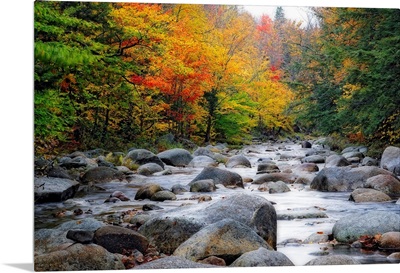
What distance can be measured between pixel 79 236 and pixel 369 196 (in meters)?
3.93

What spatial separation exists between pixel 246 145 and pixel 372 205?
1809 millimetres

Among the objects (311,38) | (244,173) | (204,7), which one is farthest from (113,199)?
(311,38)

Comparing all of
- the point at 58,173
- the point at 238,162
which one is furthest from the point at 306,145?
the point at 58,173

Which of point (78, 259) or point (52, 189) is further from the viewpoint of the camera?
point (52, 189)

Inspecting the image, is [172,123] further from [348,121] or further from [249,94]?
[348,121]

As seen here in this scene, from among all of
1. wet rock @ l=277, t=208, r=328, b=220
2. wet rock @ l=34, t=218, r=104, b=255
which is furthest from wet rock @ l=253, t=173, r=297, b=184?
wet rock @ l=34, t=218, r=104, b=255

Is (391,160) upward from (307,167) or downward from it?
upward

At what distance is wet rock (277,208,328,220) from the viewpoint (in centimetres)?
742

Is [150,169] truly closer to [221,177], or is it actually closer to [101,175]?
[101,175]

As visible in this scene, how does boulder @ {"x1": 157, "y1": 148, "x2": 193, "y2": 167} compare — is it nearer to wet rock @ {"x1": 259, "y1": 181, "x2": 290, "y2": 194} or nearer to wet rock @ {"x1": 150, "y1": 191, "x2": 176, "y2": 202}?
wet rock @ {"x1": 150, "y1": 191, "x2": 176, "y2": 202}

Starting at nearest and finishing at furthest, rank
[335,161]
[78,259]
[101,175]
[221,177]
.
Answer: [78,259], [101,175], [221,177], [335,161]

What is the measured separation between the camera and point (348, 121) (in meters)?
8.70

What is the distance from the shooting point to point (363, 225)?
7.15m

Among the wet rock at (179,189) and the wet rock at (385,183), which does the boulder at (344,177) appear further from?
the wet rock at (179,189)
